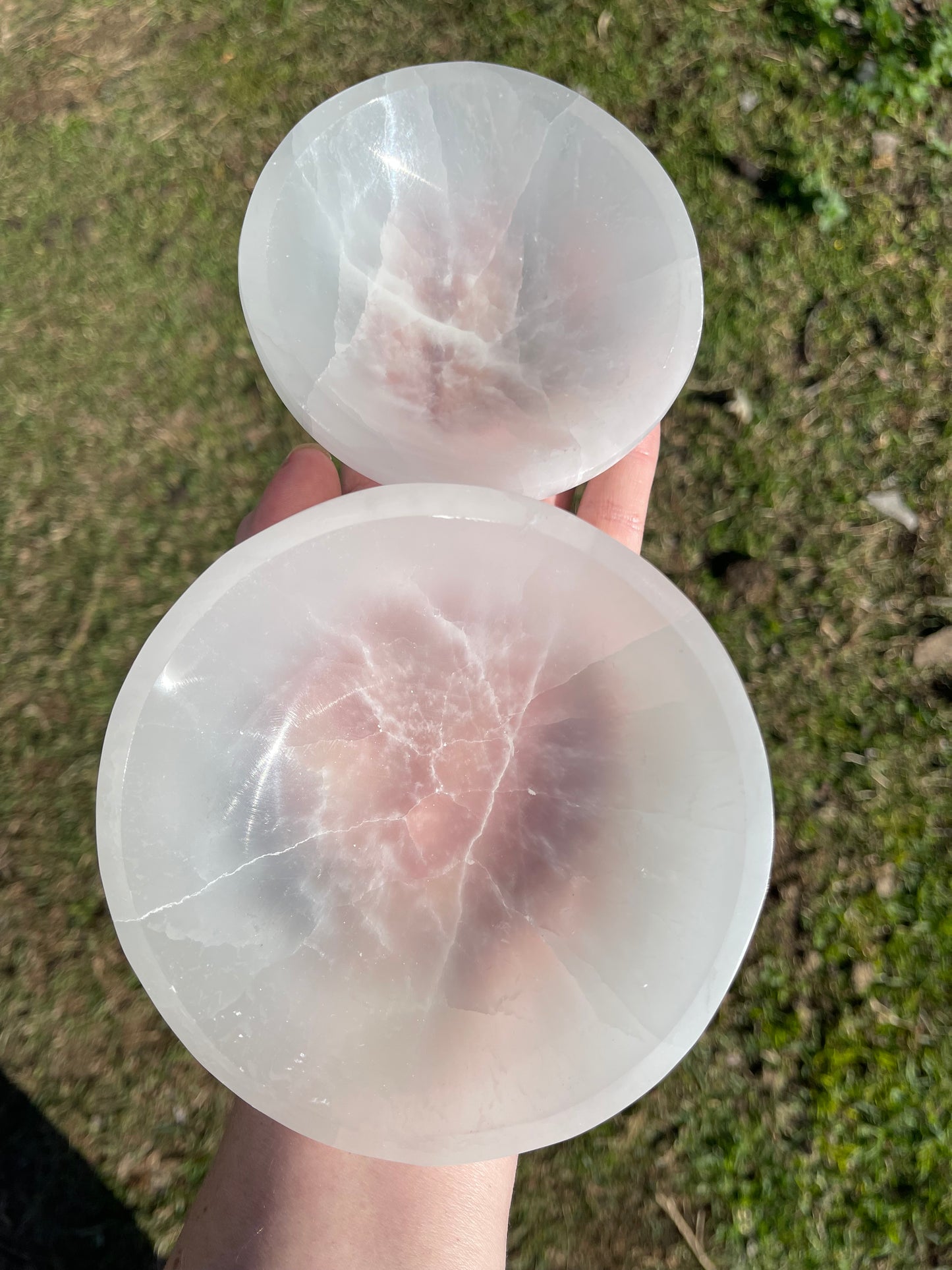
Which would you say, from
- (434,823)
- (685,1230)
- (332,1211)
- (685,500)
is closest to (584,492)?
(685,500)

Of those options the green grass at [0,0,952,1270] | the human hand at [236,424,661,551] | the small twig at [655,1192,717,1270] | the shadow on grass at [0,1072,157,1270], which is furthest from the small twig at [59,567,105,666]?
the small twig at [655,1192,717,1270]

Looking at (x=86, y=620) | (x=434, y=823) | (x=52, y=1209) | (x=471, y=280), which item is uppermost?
(x=471, y=280)

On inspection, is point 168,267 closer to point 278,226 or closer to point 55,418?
point 55,418

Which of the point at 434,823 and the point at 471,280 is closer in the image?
the point at 434,823

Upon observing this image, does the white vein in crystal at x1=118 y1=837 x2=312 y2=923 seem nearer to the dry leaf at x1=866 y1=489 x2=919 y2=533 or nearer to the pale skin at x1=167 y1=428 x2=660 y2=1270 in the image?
the pale skin at x1=167 y1=428 x2=660 y2=1270

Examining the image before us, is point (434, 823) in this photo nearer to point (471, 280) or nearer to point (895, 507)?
point (471, 280)

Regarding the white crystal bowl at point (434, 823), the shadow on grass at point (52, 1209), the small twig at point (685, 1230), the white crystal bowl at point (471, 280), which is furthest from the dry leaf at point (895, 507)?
the shadow on grass at point (52, 1209)

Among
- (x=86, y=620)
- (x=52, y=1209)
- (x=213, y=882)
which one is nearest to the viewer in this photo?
(x=213, y=882)
